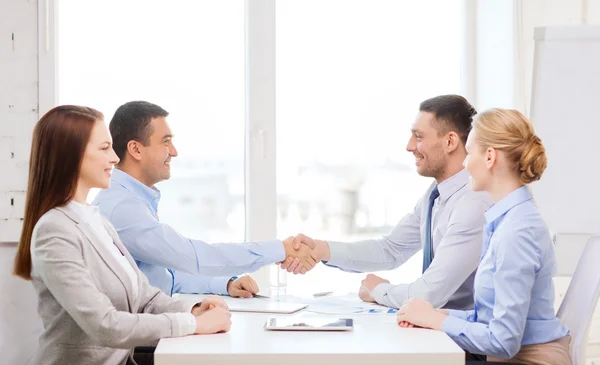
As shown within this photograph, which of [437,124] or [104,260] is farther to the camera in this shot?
[437,124]

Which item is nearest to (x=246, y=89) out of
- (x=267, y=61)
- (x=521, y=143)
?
(x=267, y=61)

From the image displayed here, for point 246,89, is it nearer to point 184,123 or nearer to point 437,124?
point 184,123

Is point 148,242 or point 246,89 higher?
point 246,89

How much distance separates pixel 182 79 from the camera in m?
3.77

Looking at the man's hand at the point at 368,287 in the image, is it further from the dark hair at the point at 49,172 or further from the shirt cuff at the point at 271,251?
the dark hair at the point at 49,172

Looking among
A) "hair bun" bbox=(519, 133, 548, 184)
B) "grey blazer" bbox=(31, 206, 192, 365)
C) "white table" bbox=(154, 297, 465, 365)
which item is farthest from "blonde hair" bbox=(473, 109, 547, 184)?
"grey blazer" bbox=(31, 206, 192, 365)

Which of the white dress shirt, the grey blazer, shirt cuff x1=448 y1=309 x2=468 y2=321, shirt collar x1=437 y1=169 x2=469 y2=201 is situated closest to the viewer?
the grey blazer

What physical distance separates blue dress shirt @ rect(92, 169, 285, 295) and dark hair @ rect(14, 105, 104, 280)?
23.8 inches

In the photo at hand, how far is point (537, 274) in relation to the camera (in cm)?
202

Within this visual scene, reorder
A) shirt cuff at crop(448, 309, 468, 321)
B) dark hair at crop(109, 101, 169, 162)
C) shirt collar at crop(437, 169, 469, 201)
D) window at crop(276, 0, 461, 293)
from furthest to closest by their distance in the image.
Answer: window at crop(276, 0, 461, 293) < dark hair at crop(109, 101, 169, 162) < shirt collar at crop(437, 169, 469, 201) < shirt cuff at crop(448, 309, 468, 321)

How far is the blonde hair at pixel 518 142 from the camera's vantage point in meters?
2.06

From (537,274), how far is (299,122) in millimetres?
2013

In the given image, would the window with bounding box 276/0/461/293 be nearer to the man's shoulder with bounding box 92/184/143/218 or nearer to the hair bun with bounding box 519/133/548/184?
the man's shoulder with bounding box 92/184/143/218

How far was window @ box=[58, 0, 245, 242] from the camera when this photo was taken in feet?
12.2
